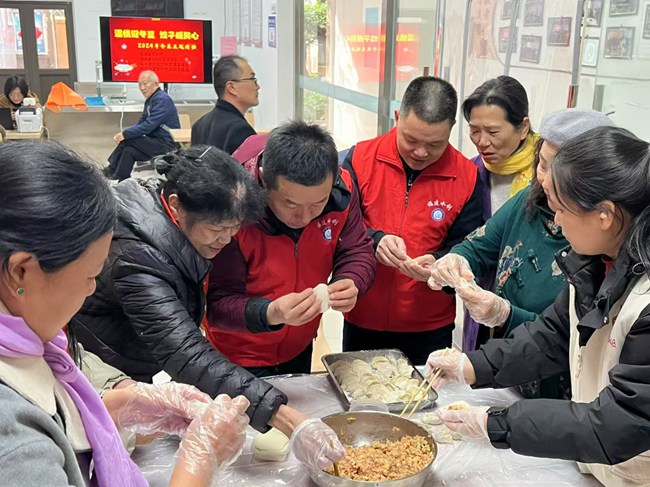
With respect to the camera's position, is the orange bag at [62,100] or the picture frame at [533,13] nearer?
the picture frame at [533,13]

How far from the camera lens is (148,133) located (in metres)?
5.82

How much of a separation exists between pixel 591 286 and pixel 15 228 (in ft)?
3.65

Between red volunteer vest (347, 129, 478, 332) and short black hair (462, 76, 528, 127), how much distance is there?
21 centimetres

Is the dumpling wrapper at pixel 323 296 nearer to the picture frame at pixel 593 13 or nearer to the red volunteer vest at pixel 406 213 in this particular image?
the red volunteer vest at pixel 406 213

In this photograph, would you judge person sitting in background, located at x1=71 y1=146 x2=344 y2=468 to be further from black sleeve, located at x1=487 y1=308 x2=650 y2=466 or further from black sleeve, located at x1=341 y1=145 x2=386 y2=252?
black sleeve, located at x1=341 y1=145 x2=386 y2=252

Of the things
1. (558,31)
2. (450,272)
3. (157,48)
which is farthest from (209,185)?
(157,48)

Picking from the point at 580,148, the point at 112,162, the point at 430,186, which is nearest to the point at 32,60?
the point at 112,162

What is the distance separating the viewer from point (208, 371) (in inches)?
56.2

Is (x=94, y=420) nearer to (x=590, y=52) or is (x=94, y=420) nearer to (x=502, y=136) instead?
(x=502, y=136)

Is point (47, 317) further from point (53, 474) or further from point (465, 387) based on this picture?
point (465, 387)

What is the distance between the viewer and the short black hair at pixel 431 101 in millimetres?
2043

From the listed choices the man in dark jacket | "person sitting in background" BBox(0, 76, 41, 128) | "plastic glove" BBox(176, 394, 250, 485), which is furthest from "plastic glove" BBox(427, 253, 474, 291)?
"person sitting in background" BBox(0, 76, 41, 128)

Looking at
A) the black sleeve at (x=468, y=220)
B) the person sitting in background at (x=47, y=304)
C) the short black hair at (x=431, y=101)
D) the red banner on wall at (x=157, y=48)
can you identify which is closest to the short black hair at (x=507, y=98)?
the short black hair at (x=431, y=101)

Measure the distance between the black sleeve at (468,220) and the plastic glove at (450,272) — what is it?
27cm
